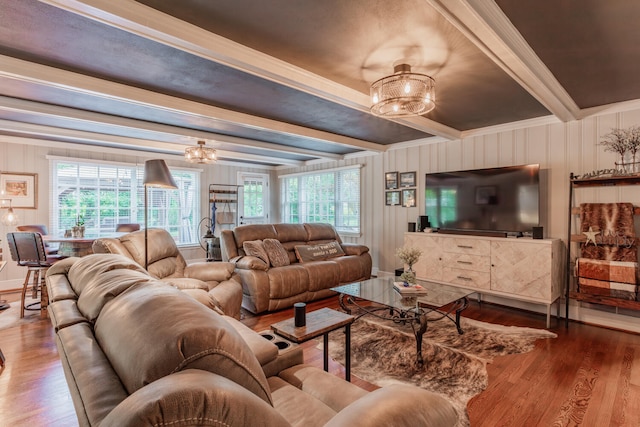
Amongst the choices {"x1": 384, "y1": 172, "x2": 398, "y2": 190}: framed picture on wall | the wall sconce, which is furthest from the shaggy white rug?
Result: the wall sconce

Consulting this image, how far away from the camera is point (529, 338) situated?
308 cm

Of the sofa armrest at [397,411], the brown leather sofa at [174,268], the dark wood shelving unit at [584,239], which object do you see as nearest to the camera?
the sofa armrest at [397,411]

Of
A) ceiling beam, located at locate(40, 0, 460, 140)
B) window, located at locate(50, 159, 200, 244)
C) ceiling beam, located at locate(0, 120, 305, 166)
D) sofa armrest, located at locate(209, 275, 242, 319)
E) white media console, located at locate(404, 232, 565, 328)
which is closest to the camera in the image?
ceiling beam, located at locate(40, 0, 460, 140)

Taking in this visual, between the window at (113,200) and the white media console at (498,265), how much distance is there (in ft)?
16.0

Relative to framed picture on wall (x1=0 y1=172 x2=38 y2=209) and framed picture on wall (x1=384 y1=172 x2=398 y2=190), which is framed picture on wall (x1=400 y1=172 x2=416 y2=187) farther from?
framed picture on wall (x1=0 y1=172 x2=38 y2=209)

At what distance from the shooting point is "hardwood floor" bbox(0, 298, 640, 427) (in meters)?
1.93

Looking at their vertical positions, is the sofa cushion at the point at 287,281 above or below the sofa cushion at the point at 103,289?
below

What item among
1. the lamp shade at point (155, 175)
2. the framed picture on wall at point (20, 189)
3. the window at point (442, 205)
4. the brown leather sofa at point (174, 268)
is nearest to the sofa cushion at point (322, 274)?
the brown leather sofa at point (174, 268)

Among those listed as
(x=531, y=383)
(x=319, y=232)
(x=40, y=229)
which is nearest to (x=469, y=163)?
(x=319, y=232)

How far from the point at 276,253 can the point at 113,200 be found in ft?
12.1

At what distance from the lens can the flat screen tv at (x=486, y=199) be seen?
12.4 ft

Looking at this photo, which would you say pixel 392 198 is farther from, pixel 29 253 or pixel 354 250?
pixel 29 253

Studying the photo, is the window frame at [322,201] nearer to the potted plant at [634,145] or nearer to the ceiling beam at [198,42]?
the ceiling beam at [198,42]

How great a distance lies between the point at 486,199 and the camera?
4.12 m
